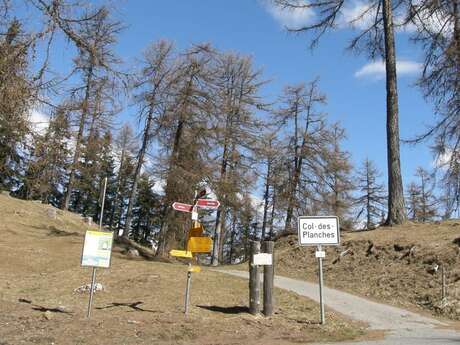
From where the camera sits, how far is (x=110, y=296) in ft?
43.7

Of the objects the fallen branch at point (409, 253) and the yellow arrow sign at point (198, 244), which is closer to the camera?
the yellow arrow sign at point (198, 244)

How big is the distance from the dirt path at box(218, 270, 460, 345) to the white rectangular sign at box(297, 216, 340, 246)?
2.07m

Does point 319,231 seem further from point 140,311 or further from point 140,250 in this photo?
point 140,250

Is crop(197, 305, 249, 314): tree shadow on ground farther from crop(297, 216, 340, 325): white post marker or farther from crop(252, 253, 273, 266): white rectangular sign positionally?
crop(297, 216, 340, 325): white post marker

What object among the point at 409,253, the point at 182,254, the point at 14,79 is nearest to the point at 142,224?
the point at 409,253

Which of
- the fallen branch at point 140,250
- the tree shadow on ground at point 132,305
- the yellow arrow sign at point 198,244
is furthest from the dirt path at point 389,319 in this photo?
the fallen branch at point 140,250

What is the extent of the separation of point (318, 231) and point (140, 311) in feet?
13.7

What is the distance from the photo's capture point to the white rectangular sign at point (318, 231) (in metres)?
11.5

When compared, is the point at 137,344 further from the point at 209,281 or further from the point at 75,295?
the point at 209,281

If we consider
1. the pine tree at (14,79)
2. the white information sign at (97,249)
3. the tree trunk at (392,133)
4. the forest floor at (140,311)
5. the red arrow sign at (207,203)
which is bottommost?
the forest floor at (140,311)

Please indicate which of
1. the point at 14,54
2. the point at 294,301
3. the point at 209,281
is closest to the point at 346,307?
the point at 294,301

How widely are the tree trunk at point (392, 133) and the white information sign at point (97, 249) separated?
1198cm

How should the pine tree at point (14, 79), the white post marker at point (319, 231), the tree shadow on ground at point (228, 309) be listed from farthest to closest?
the tree shadow on ground at point (228, 309), the white post marker at point (319, 231), the pine tree at point (14, 79)

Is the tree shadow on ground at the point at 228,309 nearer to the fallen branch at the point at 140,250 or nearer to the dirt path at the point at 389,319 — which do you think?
the dirt path at the point at 389,319
